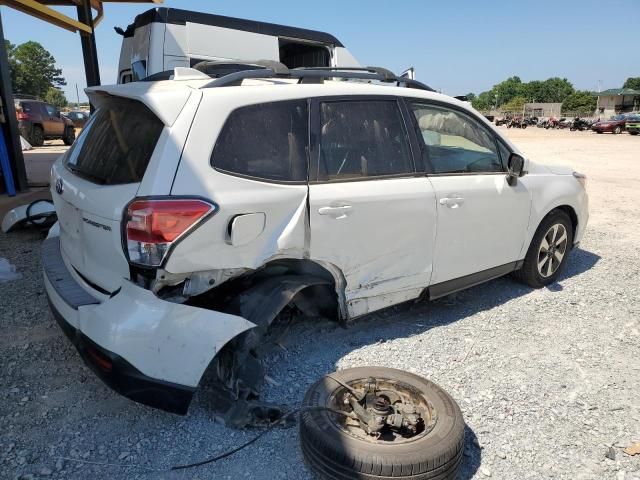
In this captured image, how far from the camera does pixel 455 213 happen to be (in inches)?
140

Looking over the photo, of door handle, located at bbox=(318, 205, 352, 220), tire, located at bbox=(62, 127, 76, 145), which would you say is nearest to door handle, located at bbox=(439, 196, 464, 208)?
door handle, located at bbox=(318, 205, 352, 220)

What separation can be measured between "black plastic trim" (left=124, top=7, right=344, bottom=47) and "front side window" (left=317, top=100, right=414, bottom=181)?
17.5 feet

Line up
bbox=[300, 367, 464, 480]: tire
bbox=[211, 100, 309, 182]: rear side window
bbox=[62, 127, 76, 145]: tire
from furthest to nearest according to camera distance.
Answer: bbox=[62, 127, 76, 145]: tire < bbox=[211, 100, 309, 182]: rear side window < bbox=[300, 367, 464, 480]: tire

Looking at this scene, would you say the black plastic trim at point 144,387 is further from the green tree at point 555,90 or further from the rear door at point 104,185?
the green tree at point 555,90

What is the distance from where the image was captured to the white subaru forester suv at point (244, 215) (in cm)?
244

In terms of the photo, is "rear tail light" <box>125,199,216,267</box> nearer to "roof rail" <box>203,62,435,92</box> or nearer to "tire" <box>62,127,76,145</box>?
"roof rail" <box>203,62,435,92</box>

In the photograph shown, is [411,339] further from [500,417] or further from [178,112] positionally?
[178,112]

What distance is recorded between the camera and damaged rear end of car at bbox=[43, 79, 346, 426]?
94.0 inches

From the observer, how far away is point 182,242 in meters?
2.47

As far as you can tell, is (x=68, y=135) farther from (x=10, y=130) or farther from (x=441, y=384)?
(x=441, y=384)

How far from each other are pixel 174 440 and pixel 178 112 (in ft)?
5.45

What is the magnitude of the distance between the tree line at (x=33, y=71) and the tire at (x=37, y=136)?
223 feet

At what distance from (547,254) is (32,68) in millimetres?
97566

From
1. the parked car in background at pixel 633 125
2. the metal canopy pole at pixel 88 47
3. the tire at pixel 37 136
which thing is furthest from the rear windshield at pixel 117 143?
the parked car in background at pixel 633 125
